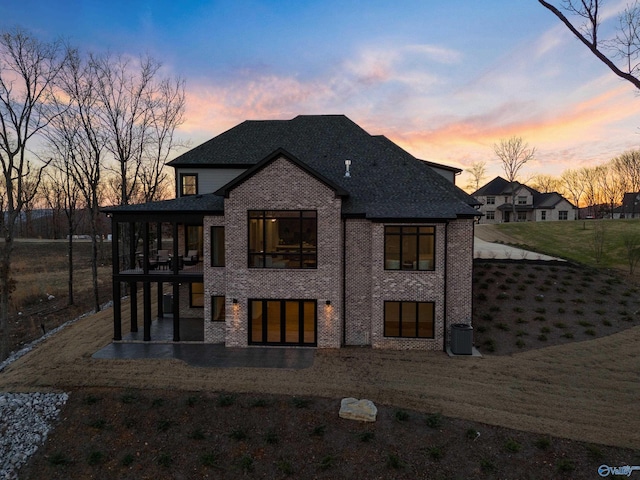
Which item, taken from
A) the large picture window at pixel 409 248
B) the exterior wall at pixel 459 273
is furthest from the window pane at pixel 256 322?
the exterior wall at pixel 459 273

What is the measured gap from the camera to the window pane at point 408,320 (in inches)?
557

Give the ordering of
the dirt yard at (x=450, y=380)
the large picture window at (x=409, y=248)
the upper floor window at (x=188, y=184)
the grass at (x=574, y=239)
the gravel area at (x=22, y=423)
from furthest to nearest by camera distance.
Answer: the grass at (x=574, y=239) < the upper floor window at (x=188, y=184) < the large picture window at (x=409, y=248) < the dirt yard at (x=450, y=380) < the gravel area at (x=22, y=423)

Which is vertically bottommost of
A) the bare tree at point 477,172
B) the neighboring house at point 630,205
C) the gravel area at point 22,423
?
the gravel area at point 22,423

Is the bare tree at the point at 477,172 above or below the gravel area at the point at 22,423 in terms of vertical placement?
above

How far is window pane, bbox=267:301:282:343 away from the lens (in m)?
14.2

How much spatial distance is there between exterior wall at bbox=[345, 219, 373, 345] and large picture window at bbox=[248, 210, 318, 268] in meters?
1.65

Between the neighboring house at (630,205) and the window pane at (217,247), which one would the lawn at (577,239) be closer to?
the window pane at (217,247)

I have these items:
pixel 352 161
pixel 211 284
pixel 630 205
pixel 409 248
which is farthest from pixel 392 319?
pixel 630 205

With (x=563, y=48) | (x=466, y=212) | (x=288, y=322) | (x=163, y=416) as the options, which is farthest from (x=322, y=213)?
(x=563, y=48)

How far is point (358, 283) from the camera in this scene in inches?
570

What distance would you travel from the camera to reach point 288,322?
14.3 meters

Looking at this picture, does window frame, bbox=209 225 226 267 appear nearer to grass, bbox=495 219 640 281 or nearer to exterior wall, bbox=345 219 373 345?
exterior wall, bbox=345 219 373 345

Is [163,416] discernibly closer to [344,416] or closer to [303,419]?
[303,419]
